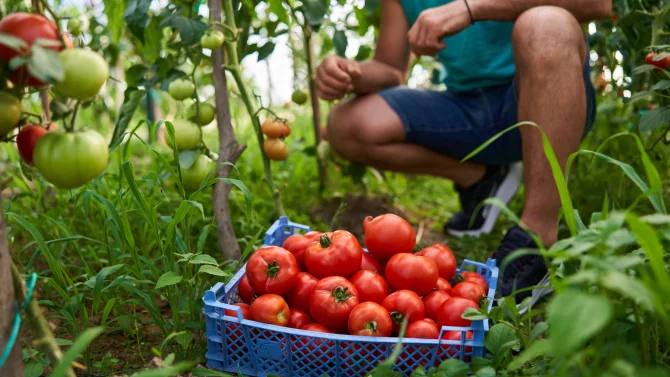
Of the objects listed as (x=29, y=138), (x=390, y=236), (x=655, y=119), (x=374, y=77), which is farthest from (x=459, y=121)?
(x=29, y=138)

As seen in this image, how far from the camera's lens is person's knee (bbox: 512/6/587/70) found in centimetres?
180

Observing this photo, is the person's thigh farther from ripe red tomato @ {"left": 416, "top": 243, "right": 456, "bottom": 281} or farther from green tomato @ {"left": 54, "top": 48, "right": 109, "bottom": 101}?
green tomato @ {"left": 54, "top": 48, "right": 109, "bottom": 101}

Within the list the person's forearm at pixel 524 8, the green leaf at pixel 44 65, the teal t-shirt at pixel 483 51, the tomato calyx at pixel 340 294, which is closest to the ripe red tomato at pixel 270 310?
the tomato calyx at pixel 340 294

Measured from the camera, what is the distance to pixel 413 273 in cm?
138

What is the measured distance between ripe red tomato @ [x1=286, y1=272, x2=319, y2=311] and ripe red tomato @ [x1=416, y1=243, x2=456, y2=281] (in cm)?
29

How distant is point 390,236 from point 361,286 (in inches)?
5.9

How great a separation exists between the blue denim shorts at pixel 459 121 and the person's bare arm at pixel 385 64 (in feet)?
0.26

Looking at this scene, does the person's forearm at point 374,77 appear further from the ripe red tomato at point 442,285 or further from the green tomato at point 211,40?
the ripe red tomato at point 442,285

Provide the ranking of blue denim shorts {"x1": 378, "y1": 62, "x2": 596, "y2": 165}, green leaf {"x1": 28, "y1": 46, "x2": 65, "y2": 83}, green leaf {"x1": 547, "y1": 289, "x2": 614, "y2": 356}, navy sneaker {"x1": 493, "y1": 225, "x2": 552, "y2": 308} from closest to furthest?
1. green leaf {"x1": 547, "y1": 289, "x2": 614, "y2": 356}
2. green leaf {"x1": 28, "y1": 46, "x2": 65, "y2": 83}
3. navy sneaker {"x1": 493, "y1": 225, "x2": 552, "y2": 308}
4. blue denim shorts {"x1": 378, "y1": 62, "x2": 596, "y2": 165}

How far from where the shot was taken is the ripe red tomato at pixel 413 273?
1382mm

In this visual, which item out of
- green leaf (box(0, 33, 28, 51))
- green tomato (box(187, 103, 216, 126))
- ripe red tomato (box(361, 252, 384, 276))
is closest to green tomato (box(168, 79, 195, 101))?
green tomato (box(187, 103, 216, 126))

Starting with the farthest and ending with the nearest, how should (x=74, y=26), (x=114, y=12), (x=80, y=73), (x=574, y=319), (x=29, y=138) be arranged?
(x=114, y=12), (x=74, y=26), (x=29, y=138), (x=80, y=73), (x=574, y=319)

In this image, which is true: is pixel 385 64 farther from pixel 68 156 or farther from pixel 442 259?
pixel 68 156

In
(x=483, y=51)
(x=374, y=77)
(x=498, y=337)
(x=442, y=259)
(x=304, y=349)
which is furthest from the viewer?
(x=374, y=77)
